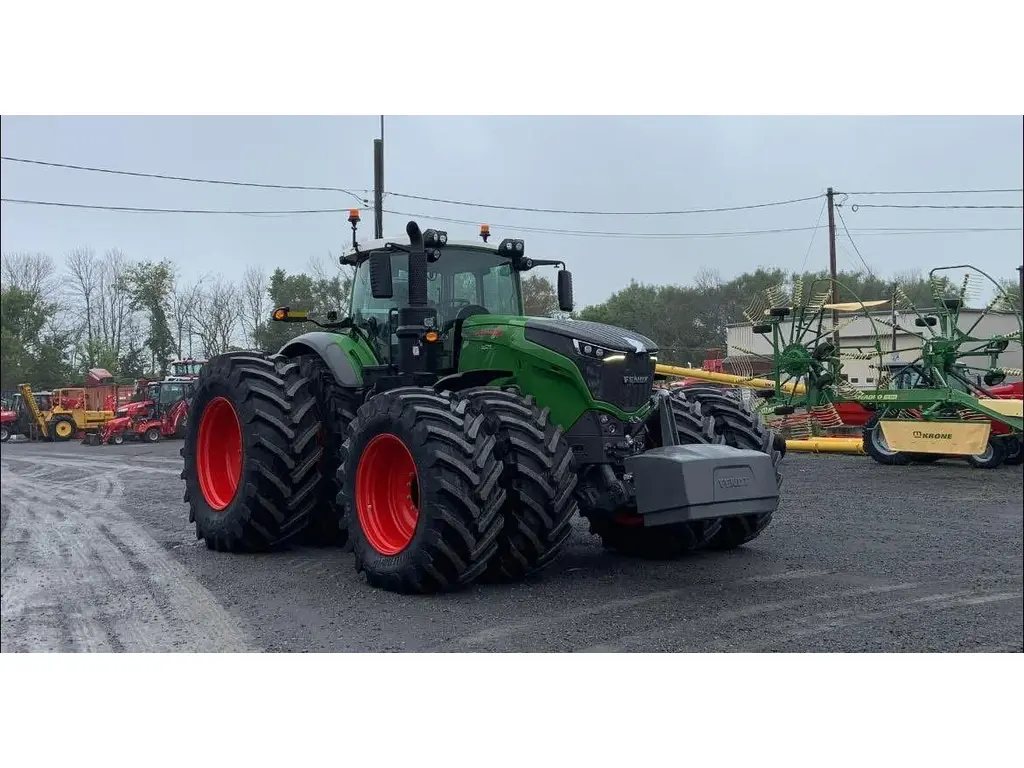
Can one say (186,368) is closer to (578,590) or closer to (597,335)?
(597,335)

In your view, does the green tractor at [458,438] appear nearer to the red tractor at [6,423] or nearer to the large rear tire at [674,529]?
the large rear tire at [674,529]

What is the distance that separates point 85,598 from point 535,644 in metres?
2.04

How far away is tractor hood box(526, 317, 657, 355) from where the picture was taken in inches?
179

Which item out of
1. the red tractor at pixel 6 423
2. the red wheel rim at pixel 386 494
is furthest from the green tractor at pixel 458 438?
the red tractor at pixel 6 423

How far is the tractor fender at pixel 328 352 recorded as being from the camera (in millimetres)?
5430

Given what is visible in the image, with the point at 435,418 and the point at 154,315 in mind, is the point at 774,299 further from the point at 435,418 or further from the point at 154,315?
the point at 154,315

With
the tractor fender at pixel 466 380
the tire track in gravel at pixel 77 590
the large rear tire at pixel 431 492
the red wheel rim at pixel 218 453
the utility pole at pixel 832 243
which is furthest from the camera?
the red wheel rim at pixel 218 453

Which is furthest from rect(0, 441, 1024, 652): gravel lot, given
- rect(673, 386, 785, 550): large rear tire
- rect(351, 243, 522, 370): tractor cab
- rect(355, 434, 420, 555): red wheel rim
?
rect(351, 243, 522, 370): tractor cab

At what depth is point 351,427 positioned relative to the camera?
15.9ft

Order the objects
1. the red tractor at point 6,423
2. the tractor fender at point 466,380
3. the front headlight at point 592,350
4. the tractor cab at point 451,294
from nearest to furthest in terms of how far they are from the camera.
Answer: the red tractor at point 6,423 → the front headlight at point 592,350 → the tractor fender at point 466,380 → the tractor cab at point 451,294

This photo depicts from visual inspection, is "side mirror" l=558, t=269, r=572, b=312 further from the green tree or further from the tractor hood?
the green tree

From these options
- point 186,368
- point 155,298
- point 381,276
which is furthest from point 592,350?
Answer: point 186,368

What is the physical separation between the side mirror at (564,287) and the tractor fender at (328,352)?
1.37 metres

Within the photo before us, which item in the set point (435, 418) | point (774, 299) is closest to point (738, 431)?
point (774, 299)
